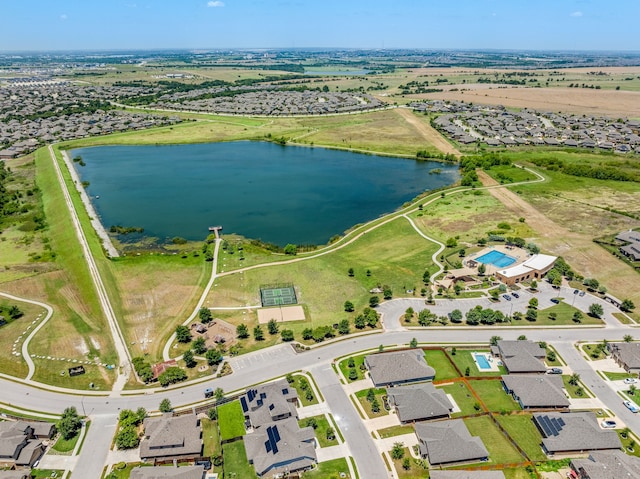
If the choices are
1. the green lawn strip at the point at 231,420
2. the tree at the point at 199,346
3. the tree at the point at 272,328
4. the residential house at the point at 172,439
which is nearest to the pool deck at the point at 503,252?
the tree at the point at 272,328

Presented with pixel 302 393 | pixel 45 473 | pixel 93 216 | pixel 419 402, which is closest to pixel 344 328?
pixel 302 393

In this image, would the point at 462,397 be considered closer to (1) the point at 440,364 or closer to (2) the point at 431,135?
(1) the point at 440,364

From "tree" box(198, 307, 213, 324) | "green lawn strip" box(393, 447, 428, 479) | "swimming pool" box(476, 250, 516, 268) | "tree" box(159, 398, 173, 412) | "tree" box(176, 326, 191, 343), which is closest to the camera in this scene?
"green lawn strip" box(393, 447, 428, 479)

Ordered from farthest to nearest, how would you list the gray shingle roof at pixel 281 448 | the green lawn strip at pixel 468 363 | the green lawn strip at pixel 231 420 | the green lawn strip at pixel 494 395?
the green lawn strip at pixel 468 363 → the green lawn strip at pixel 494 395 → the green lawn strip at pixel 231 420 → the gray shingle roof at pixel 281 448

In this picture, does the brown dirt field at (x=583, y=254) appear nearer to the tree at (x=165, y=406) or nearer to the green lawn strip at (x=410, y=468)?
the green lawn strip at (x=410, y=468)

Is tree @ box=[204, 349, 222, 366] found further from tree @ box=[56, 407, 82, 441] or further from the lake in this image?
the lake

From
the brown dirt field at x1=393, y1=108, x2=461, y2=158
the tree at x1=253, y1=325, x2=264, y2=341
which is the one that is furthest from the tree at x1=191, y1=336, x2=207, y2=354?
the brown dirt field at x1=393, y1=108, x2=461, y2=158
